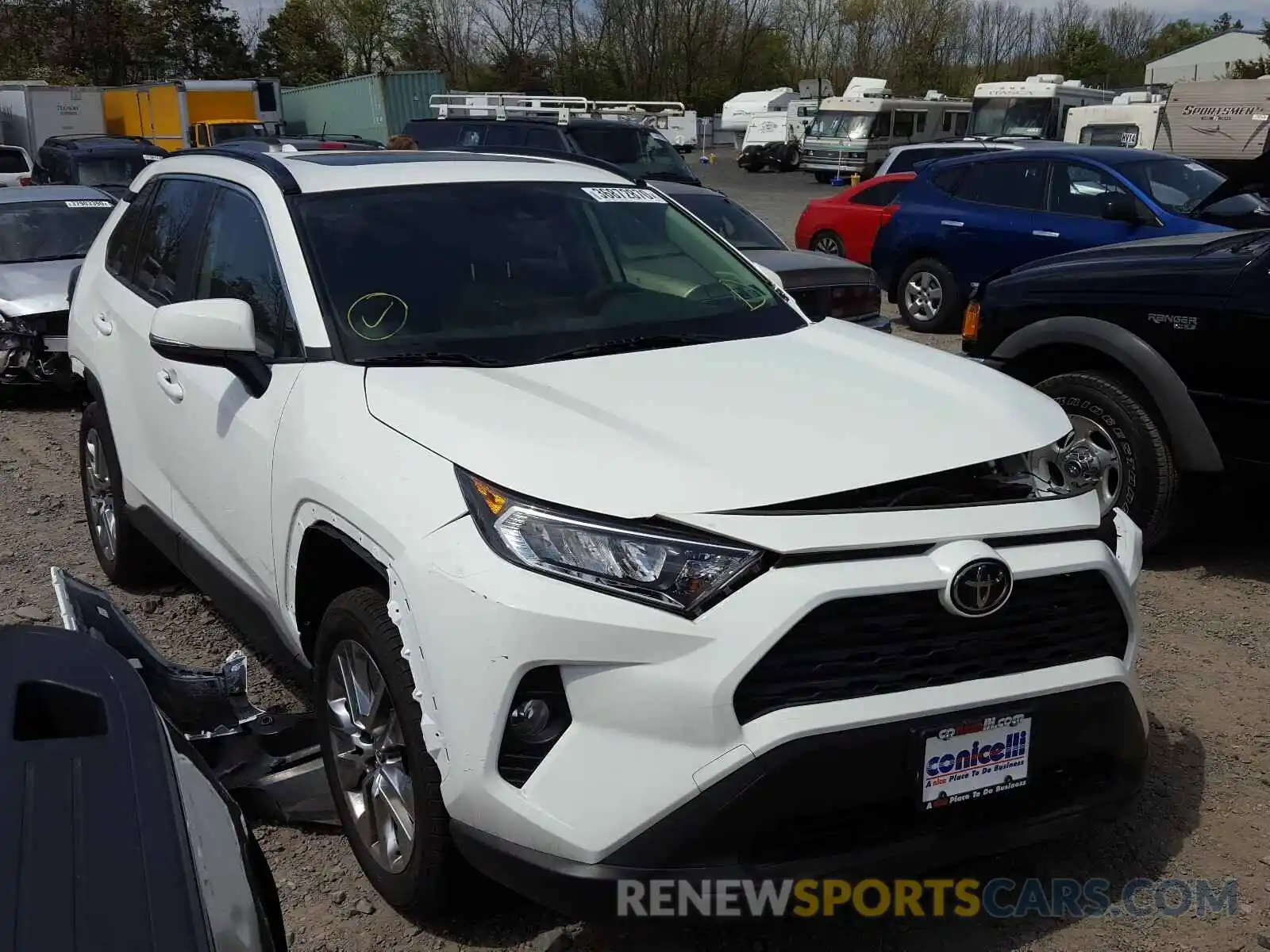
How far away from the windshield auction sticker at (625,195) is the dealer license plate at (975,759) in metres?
2.28

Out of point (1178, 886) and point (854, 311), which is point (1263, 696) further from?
point (854, 311)

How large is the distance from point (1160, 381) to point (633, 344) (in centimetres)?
260

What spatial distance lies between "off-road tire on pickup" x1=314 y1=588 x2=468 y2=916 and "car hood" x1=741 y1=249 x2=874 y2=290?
543 centimetres

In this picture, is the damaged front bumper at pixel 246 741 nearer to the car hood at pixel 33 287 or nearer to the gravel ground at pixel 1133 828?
the gravel ground at pixel 1133 828

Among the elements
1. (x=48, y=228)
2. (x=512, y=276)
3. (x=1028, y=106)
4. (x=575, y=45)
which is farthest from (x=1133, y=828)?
(x=575, y=45)

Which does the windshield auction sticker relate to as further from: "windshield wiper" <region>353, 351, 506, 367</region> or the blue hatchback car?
the blue hatchback car

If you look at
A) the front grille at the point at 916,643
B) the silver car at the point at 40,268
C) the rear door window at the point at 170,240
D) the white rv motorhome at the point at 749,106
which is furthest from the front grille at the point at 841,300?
the white rv motorhome at the point at 749,106

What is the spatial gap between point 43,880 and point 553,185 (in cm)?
301

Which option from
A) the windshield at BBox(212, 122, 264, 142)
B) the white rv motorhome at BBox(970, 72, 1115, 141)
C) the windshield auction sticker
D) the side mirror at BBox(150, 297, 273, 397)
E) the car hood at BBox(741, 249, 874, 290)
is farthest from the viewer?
the white rv motorhome at BBox(970, 72, 1115, 141)

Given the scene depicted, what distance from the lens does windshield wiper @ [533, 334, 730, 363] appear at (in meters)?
3.24

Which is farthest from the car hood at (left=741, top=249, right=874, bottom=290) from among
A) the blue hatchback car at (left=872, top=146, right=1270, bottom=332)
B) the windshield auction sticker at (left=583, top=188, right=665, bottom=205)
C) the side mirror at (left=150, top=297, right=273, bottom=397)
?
the side mirror at (left=150, top=297, right=273, bottom=397)

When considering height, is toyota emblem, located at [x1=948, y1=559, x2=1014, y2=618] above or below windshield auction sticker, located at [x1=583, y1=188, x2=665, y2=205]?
below

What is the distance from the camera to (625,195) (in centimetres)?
412

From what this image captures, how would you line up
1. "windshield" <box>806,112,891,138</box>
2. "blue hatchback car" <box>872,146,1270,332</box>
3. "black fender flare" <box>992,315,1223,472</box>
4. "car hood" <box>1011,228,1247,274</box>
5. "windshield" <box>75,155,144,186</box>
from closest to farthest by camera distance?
"black fender flare" <box>992,315,1223,472</box>, "car hood" <box>1011,228,1247,274</box>, "blue hatchback car" <box>872,146,1270,332</box>, "windshield" <box>75,155,144,186</box>, "windshield" <box>806,112,891,138</box>
